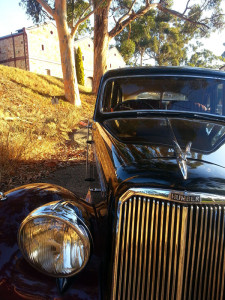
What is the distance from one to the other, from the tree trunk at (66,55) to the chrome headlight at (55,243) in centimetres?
1152

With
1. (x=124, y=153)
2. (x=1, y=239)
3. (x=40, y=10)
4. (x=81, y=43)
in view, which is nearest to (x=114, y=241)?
(x=124, y=153)

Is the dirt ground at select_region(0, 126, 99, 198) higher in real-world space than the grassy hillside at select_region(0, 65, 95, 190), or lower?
lower

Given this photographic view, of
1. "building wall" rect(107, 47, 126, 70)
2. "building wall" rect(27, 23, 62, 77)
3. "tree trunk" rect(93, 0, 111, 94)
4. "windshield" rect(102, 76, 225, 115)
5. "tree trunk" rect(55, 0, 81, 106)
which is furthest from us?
"building wall" rect(107, 47, 126, 70)

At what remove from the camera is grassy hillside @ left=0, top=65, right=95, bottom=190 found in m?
5.05

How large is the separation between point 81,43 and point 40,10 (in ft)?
72.0

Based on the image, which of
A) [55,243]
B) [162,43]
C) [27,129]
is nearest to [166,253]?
[55,243]

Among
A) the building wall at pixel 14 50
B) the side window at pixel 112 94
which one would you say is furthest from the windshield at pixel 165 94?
the building wall at pixel 14 50

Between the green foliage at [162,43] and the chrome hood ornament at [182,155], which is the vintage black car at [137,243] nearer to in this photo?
the chrome hood ornament at [182,155]

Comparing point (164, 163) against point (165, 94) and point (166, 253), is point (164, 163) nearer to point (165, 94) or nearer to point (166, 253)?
point (166, 253)

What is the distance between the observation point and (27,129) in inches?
243

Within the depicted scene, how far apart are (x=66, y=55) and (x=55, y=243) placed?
39.7 feet

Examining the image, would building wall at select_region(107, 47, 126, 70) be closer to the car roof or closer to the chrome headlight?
the car roof

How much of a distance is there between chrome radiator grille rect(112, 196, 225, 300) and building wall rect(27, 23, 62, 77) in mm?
29938

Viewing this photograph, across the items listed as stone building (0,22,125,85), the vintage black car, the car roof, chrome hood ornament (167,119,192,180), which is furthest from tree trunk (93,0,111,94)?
stone building (0,22,125,85)
